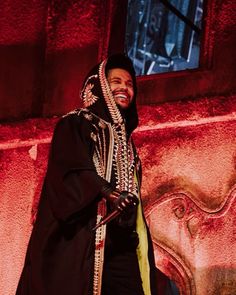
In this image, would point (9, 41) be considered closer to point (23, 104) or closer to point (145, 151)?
point (23, 104)

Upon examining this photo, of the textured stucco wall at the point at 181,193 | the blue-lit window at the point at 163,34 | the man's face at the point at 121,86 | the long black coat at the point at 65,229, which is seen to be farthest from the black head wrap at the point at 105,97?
the blue-lit window at the point at 163,34

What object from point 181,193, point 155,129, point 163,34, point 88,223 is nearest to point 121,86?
point 88,223

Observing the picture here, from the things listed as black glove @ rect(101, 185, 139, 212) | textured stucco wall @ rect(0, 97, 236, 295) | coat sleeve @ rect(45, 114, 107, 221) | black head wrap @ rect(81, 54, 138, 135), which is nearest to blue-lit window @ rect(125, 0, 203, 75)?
textured stucco wall @ rect(0, 97, 236, 295)

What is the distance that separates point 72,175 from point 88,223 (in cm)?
27

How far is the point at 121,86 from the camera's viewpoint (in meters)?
5.16

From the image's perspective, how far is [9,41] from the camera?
26.2ft

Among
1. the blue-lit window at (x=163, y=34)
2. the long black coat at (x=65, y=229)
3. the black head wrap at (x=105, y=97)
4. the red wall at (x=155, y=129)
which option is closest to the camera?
the long black coat at (x=65, y=229)

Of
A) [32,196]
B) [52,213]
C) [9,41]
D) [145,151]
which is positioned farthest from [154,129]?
[52,213]

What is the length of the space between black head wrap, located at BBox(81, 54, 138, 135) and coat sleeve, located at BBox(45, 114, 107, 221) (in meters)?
0.27

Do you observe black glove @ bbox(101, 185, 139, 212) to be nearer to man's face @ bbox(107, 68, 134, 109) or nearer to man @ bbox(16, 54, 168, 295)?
man @ bbox(16, 54, 168, 295)

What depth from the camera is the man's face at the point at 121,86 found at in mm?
5109

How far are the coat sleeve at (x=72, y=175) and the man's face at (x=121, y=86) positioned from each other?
400 millimetres

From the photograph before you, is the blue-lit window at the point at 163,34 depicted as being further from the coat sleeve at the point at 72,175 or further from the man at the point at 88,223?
the coat sleeve at the point at 72,175

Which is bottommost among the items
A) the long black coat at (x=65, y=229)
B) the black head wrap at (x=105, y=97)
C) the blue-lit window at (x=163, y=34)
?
the long black coat at (x=65, y=229)
